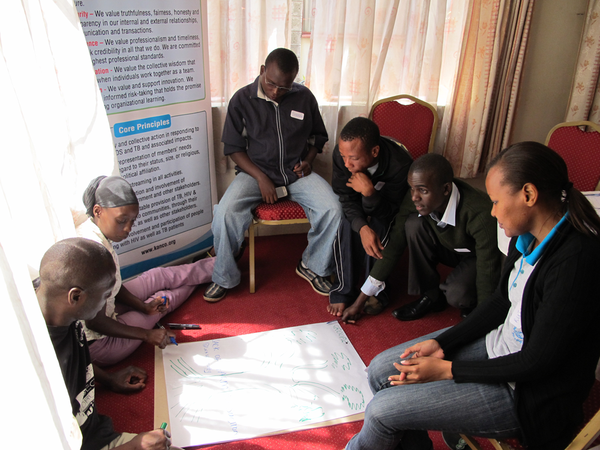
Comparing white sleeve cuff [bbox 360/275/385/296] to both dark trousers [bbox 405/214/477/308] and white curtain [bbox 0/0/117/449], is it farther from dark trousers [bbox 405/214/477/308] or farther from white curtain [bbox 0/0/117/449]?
white curtain [bbox 0/0/117/449]

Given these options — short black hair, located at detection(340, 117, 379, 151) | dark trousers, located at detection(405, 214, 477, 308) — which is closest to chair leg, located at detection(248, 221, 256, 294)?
short black hair, located at detection(340, 117, 379, 151)

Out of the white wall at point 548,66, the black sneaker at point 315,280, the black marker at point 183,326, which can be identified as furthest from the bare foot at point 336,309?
the white wall at point 548,66

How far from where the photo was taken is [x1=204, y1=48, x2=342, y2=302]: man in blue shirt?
2.26 m

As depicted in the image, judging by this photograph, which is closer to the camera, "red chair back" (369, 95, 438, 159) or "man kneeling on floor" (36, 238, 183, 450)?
"man kneeling on floor" (36, 238, 183, 450)

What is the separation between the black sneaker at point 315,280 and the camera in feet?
7.90

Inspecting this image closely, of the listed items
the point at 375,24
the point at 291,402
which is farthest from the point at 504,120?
the point at 291,402

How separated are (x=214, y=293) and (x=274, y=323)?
0.38m

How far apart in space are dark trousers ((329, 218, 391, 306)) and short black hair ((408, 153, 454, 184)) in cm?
52

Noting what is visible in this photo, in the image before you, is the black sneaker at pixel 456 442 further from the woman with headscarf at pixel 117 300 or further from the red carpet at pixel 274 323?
the woman with headscarf at pixel 117 300

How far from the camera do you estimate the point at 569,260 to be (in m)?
0.99

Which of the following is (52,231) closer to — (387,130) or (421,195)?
(421,195)

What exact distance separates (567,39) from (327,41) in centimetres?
162

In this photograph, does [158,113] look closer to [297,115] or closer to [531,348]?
[297,115]

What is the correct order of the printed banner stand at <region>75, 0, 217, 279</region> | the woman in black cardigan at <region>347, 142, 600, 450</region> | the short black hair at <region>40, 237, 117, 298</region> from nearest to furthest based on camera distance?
the woman in black cardigan at <region>347, 142, 600, 450</region> → the short black hair at <region>40, 237, 117, 298</region> → the printed banner stand at <region>75, 0, 217, 279</region>
